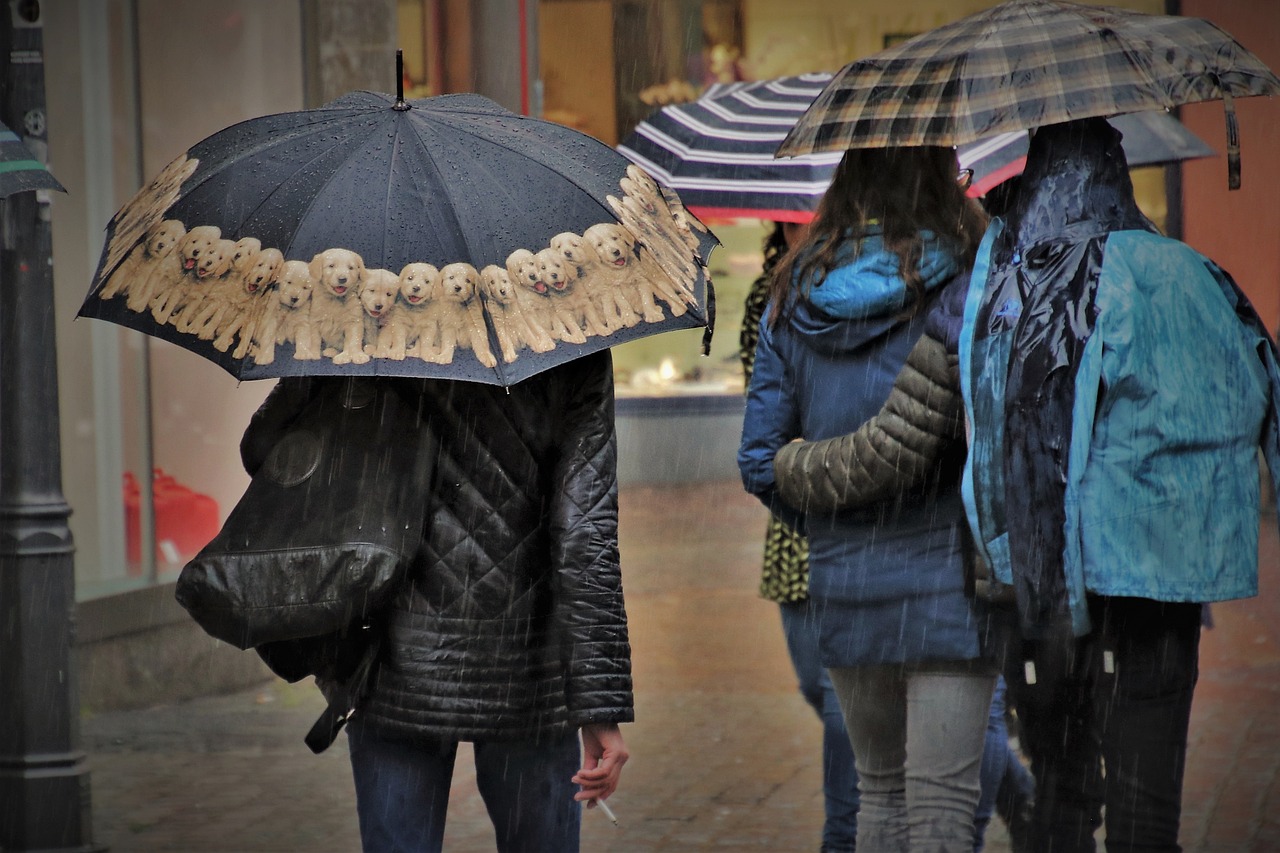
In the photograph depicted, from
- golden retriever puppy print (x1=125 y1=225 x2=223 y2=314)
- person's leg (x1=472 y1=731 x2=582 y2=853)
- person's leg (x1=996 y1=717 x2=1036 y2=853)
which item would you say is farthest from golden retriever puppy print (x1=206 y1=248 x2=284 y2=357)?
person's leg (x1=996 y1=717 x2=1036 y2=853)

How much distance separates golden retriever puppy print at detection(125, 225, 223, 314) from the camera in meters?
3.21

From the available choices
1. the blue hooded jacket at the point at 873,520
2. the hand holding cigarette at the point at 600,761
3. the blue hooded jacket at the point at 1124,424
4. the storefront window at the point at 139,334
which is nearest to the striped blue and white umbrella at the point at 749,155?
the blue hooded jacket at the point at 873,520

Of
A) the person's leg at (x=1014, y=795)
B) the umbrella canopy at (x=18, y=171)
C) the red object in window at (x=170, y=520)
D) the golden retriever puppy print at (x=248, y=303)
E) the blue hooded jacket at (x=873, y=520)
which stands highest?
the umbrella canopy at (x=18, y=171)

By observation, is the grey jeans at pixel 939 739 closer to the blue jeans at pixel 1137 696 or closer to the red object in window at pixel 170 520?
the blue jeans at pixel 1137 696

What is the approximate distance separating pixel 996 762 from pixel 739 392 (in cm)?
1017

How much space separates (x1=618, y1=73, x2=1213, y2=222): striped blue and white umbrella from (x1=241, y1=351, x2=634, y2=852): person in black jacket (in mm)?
2001

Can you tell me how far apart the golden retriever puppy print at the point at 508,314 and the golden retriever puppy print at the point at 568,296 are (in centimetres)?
7

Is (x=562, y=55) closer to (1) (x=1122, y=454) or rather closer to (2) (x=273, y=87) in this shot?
(2) (x=273, y=87)

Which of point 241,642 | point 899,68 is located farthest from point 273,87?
point 241,642

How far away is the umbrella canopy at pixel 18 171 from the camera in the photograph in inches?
167

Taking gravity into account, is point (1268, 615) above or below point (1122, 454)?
below

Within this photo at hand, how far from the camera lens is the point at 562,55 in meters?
13.8

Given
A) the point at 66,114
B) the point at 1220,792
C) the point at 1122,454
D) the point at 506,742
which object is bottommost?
the point at 1220,792

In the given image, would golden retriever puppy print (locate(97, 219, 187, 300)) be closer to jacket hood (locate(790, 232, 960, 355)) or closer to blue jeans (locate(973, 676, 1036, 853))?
jacket hood (locate(790, 232, 960, 355))
